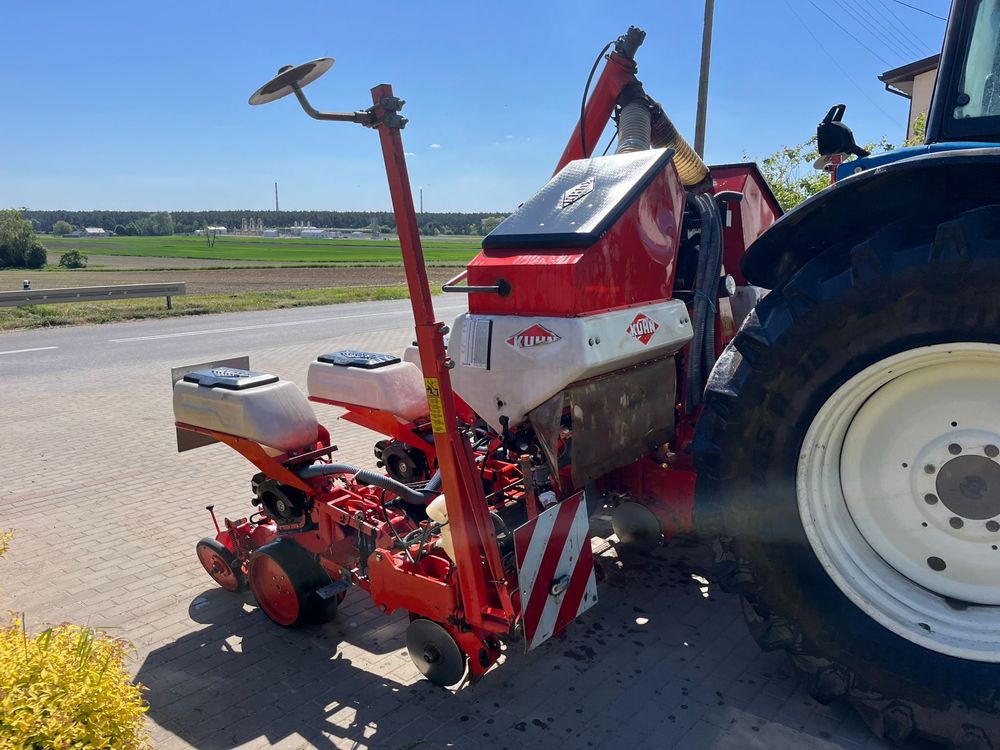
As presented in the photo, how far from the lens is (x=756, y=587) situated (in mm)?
2381

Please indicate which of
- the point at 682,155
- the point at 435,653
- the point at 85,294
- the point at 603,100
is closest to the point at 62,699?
the point at 435,653

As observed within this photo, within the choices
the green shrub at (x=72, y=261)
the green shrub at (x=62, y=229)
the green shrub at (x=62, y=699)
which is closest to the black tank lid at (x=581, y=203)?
the green shrub at (x=62, y=699)

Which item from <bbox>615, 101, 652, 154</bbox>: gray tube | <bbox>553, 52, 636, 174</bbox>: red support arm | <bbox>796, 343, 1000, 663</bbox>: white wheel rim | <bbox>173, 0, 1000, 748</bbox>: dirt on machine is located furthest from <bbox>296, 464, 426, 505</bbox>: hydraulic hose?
<bbox>553, 52, 636, 174</bbox>: red support arm

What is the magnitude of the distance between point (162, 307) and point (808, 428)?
16975mm

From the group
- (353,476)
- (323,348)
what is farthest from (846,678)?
(323,348)

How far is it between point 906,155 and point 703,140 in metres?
11.4

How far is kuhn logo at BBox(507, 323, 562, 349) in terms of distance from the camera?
2.53m

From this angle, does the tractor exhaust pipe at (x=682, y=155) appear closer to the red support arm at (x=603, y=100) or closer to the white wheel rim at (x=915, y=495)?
the red support arm at (x=603, y=100)

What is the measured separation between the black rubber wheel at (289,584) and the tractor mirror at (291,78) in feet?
6.26

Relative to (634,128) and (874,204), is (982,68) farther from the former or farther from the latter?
(634,128)

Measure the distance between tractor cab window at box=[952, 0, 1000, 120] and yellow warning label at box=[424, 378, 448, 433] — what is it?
2.09 metres

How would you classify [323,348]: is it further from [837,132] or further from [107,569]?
[837,132]

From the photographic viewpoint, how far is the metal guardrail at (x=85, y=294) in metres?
15.8

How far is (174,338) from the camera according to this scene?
41.8ft
